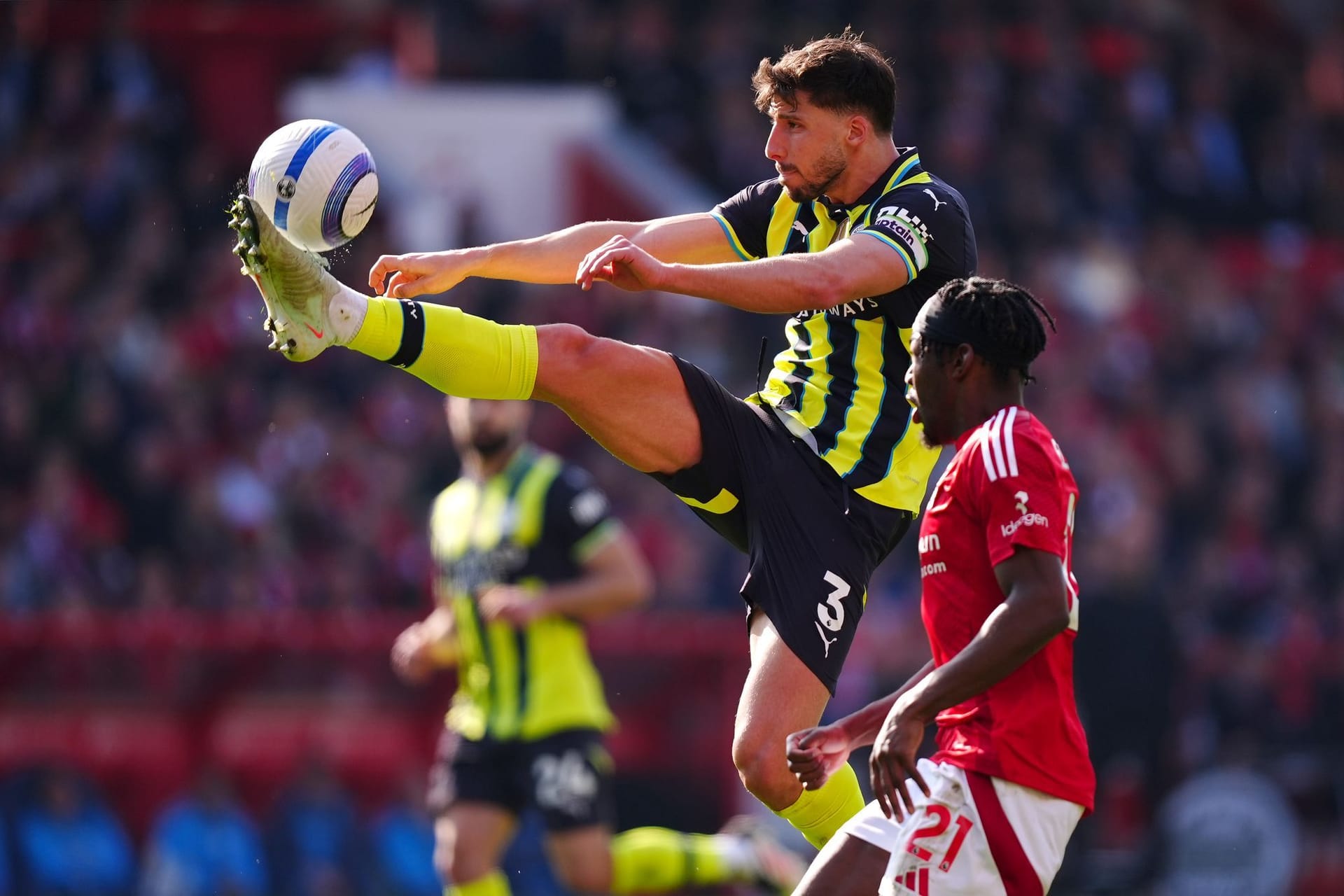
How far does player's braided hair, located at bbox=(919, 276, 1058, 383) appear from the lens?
4707mm

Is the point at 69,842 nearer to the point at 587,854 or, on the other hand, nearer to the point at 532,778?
the point at 532,778

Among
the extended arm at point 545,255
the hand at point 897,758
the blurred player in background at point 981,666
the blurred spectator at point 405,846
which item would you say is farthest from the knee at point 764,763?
the blurred spectator at point 405,846

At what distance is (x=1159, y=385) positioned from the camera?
16750mm

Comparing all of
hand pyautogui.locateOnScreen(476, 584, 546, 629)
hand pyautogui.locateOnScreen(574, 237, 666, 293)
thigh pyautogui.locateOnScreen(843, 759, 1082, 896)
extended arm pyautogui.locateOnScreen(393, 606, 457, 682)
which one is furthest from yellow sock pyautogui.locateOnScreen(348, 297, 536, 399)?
extended arm pyautogui.locateOnScreen(393, 606, 457, 682)

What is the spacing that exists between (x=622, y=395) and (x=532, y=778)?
10.4ft

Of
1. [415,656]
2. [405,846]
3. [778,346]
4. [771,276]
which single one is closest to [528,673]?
[415,656]

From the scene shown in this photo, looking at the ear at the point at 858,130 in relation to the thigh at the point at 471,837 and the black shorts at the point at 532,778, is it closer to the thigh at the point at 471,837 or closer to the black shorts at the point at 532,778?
the black shorts at the point at 532,778

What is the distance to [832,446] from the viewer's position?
585 centimetres

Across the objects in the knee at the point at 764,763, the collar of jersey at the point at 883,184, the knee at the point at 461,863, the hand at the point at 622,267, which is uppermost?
the collar of jersey at the point at 883,184

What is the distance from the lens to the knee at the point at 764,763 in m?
5.53

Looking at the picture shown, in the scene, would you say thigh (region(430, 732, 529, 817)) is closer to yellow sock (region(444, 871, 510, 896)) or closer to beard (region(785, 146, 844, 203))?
yellow sock (region(444, 871, 510, 896))

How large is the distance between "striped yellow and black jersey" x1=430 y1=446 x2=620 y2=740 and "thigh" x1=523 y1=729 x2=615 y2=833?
0.26ft

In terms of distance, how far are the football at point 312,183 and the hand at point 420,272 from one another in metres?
0.23

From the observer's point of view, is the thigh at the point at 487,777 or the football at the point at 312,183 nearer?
the football at the point at 312,183
